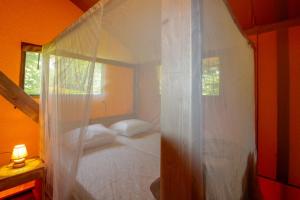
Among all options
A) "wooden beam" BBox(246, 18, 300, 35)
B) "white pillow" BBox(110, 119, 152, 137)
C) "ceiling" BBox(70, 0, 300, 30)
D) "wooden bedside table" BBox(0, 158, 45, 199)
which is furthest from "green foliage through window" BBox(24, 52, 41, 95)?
"wooden beam" BBox(246, 18, 300, 35)

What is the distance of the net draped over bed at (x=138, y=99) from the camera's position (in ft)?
1.69

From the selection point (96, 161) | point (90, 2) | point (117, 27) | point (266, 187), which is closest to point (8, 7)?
point (90, 2)

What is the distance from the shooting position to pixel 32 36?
2.04m

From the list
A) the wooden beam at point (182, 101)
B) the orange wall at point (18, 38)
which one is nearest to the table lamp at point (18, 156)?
the orange wall at point (18, 38)

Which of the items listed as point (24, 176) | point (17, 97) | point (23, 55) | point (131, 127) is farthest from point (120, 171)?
point (23, 55)

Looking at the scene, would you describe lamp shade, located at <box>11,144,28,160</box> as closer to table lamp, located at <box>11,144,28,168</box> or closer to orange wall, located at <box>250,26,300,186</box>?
table lamp, located at <box>11,144,28,168</box>

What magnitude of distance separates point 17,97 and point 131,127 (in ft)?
4.08

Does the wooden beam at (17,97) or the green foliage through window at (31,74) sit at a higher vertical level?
the green foliage through window at (31,74)

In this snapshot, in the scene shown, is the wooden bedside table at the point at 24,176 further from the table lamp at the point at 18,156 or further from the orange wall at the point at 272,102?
the orange wall at the point at 272,102

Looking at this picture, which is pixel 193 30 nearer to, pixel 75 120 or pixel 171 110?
pixel 171 110

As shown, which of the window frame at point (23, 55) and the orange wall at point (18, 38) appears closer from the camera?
the orange wall at point (18, 38)

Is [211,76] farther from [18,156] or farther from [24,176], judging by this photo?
[18,156]

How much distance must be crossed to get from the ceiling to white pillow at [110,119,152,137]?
58.5 inches

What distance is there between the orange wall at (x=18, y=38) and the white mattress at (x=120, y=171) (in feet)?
3.19
